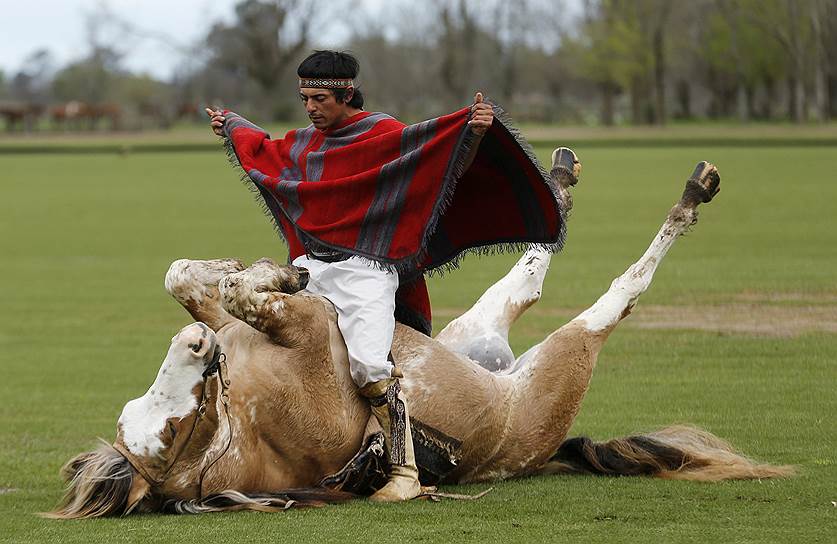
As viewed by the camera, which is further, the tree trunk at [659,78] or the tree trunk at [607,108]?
the tree trunk at [607,108]

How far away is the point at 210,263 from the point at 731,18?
2940 inches

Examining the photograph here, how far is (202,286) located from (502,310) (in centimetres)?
196

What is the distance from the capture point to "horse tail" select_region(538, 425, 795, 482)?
20.8 feet

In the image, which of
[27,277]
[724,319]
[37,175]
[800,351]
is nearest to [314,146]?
[800,351]

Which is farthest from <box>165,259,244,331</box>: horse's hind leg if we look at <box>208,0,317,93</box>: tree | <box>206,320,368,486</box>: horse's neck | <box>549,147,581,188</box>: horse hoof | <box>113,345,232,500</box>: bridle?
<box>208,0,317,93</box>: tree

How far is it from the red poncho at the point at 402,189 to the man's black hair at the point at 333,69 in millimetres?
111

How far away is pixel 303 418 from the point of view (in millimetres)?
5617

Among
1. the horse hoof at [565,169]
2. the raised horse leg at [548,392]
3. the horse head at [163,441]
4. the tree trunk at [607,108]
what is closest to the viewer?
the horse head at [163,441]

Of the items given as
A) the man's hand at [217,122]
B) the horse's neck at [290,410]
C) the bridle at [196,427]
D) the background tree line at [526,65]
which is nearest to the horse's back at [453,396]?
the horse's neck at [290,410]

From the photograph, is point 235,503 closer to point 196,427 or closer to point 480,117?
point 196,427

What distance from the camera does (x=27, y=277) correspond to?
55.2 ft

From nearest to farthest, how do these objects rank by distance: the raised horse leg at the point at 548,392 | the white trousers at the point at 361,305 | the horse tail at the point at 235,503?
the horse tail at the point at 235,503, the white trousers at the point at 361,305, the raised horse leg at the point at 548,392

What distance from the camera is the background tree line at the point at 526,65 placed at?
75.9 meters

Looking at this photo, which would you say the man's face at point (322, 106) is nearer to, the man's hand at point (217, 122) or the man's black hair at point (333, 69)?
the man's black hair at point (333, 69)
